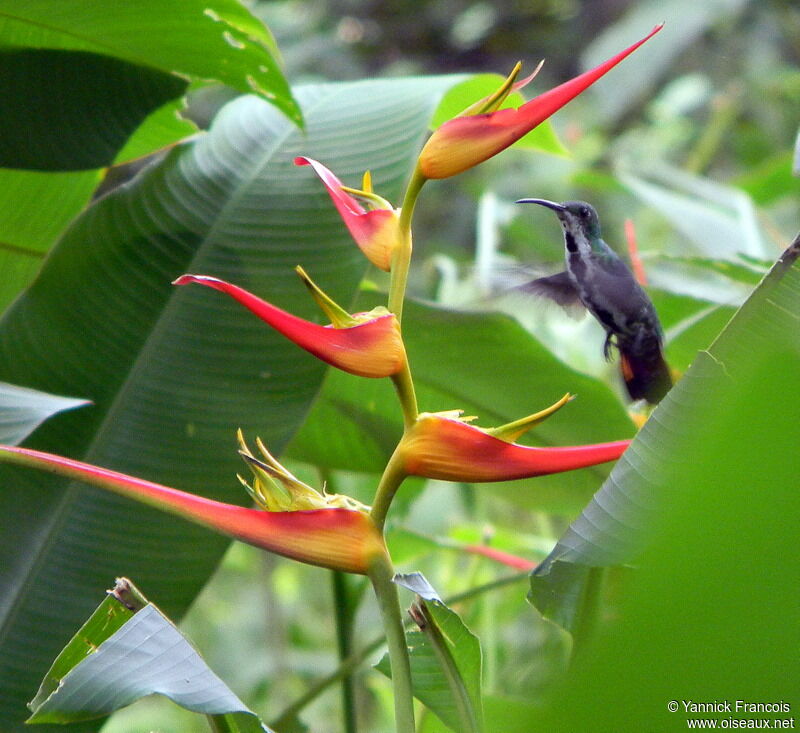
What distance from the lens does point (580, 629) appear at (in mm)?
654

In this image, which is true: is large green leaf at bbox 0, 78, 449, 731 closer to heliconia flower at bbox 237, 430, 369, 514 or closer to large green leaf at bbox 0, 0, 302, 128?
large green leaf at bbox 0, 0, 302, 128

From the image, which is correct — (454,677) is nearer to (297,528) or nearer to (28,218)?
(297,528)

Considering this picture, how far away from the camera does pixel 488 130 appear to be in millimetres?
515

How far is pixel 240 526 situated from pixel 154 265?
0.42 metres

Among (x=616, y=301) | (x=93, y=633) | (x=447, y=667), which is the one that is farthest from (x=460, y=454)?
(x=616, y=301)

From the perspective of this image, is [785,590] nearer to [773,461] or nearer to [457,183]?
[773,461]

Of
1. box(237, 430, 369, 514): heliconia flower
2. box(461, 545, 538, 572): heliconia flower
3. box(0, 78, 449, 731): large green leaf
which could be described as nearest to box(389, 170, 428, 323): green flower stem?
box(237, 430, 369, 514): heliconia flower

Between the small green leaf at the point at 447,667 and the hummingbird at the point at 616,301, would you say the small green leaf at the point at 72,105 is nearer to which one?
the hummingbird at the point at 616,301

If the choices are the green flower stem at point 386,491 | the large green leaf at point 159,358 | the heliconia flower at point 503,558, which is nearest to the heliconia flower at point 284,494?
the green flower stem at point 386,491

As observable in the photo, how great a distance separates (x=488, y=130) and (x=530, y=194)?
231cm

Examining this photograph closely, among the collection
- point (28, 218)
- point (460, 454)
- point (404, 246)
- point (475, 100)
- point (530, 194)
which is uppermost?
point (530, 194)

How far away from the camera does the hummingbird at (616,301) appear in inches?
31.5

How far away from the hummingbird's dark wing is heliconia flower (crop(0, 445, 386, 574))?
41cm

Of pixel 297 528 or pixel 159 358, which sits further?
pixel 159 358
